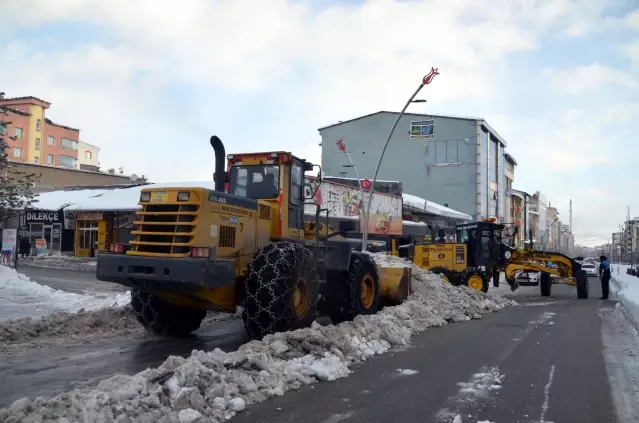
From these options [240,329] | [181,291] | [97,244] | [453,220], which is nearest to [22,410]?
[181,291]

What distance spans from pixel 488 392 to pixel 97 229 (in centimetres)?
Result: 3405

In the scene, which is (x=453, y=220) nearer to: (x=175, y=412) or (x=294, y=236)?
(x=294, y=236)

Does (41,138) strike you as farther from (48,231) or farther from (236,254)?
(236,254)

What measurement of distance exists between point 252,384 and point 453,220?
48669 mm

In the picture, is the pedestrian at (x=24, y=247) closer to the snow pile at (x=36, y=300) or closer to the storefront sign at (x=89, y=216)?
the storefront sign at (x=89, y=216)

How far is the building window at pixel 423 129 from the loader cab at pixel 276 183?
1937 inches

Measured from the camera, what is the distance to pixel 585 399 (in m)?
6.79

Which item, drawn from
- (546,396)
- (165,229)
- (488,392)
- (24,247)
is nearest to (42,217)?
(24,247)

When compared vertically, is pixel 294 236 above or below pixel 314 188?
below

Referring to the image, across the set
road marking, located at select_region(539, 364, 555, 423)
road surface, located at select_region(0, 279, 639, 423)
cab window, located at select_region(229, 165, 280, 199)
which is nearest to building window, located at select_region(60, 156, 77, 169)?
road surface, located at select_region(0, 279, 639, 423)

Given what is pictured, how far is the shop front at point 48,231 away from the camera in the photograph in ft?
126

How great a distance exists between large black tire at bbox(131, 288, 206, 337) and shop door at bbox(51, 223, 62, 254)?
31.4 meters

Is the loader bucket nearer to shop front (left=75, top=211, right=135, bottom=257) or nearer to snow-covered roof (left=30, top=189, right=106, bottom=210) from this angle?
shop front (left=75, top=211, right=135, bottom=257)

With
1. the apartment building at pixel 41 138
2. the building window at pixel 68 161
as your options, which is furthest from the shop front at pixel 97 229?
the building window at pixel 68 161
